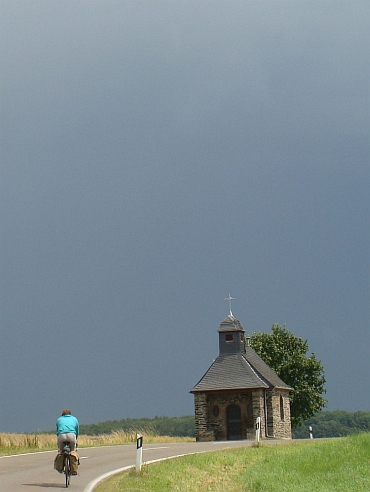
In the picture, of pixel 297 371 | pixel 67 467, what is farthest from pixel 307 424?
pixel 67 467

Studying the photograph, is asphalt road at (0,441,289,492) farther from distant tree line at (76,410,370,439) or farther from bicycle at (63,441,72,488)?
distant tree line at (76,410,370,439)

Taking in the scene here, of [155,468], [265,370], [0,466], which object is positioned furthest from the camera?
[265,370]

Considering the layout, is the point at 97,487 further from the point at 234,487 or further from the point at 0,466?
the point at 0,466

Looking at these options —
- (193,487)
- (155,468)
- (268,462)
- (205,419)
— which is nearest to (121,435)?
(205,419)

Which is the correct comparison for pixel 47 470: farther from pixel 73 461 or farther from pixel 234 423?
pixel 234 423

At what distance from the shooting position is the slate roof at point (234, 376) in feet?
172

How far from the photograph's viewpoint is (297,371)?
7006 cm

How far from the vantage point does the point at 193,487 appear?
16.4m

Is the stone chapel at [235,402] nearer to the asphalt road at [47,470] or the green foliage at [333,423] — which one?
the asphalt road at [47,470]

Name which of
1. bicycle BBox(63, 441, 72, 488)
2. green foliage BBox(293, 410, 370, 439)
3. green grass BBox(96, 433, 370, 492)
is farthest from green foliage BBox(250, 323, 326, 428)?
bicycle BBox(63, 441, 72, 488)

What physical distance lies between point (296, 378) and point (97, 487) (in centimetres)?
5702

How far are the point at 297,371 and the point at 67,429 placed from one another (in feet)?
183

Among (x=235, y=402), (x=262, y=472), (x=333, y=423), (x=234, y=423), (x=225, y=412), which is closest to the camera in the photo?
(x=262, y=472)

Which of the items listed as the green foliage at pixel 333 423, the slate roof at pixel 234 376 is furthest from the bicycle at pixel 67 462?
the green foliage at pixel 333 423
